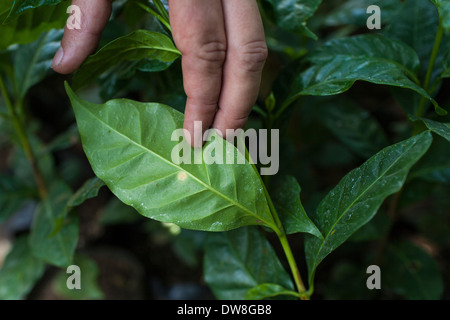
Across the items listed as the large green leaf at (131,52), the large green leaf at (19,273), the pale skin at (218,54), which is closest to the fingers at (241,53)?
the pale skin at (218,54)

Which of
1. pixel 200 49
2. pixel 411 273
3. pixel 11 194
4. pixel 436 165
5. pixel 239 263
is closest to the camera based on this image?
pixel 200 49

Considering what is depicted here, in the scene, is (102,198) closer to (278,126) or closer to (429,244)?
(278,126)

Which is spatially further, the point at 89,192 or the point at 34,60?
the point at 34,60

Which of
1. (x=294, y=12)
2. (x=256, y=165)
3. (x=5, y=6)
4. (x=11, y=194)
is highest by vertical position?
(x=5, y=6)

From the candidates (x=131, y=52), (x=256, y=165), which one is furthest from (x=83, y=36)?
(x=256, y=165)

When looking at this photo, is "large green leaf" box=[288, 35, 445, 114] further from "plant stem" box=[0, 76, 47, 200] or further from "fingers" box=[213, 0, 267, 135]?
"plant stem" box=[0, 76, 47, 200]

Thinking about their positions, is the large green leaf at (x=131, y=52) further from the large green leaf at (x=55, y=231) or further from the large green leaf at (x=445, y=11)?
the large green leaf at (x=445, y=11)

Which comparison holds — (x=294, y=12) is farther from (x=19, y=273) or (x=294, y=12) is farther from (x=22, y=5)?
(x=19, y=273)
